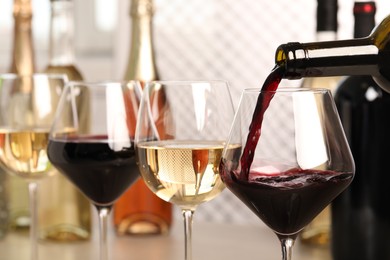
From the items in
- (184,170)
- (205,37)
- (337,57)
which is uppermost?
(205,37)

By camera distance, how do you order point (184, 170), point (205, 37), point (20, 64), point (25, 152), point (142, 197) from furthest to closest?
point (205, 37) → point (20, 64) → point (142, 197) → point (25, 152) → point (184, 170)

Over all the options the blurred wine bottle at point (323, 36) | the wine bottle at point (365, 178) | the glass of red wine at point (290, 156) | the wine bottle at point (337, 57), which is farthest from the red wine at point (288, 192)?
the blurred wine bottle at point (323, 36)

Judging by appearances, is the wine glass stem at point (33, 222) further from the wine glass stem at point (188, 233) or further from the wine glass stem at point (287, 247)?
the wine glass stem at point (287, 247)

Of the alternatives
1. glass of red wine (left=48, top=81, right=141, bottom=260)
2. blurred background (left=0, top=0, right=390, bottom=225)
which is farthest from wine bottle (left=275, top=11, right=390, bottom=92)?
blurred background (left=0, top=0, right=390, bottom=225)

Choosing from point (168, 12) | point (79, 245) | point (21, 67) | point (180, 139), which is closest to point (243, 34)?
point (168, 12)

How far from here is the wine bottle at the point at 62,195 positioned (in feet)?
4.25

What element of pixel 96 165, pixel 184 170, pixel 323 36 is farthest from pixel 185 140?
pixel 323 36

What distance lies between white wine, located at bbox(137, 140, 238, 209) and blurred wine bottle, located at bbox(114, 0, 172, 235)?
395mm

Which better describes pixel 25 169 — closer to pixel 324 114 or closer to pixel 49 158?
pixel 49 158

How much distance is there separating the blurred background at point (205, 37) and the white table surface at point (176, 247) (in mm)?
1674

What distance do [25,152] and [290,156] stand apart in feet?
1.61

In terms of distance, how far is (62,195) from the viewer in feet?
4.35

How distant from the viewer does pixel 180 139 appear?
0.94 meters

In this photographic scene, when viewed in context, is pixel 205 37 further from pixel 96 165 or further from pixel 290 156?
pixel 290 156
